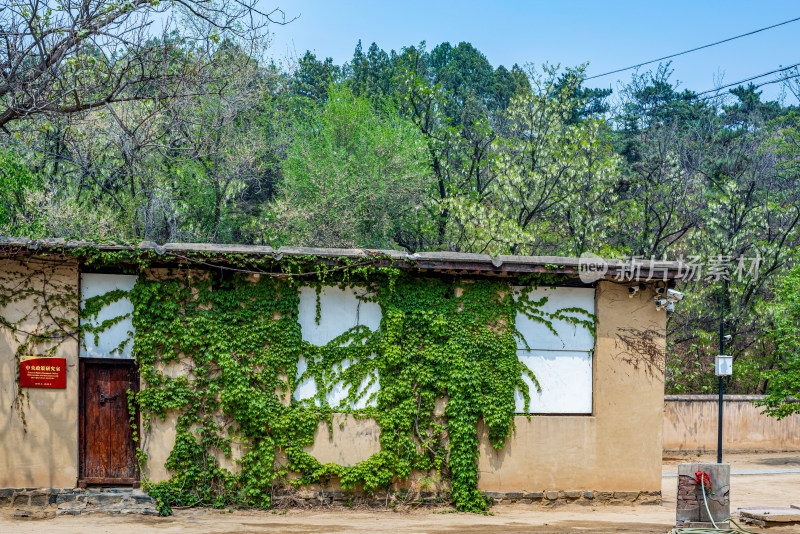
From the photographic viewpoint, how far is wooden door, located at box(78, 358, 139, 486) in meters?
10.5

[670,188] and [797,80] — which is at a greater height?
[797,80]

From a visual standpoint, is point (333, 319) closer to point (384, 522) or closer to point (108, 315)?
point (384, 522)

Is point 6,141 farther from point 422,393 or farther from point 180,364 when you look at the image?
point 422,393

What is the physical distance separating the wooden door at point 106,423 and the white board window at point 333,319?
269 cm

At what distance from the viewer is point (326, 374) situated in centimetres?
1096

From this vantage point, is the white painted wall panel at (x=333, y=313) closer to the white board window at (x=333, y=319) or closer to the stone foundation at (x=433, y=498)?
the white board window at (x=333, y=319)

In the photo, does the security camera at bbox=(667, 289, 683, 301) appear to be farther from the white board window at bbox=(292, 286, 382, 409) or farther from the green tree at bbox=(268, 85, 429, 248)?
the green tree at bbox=(268, 85, 429, 248)

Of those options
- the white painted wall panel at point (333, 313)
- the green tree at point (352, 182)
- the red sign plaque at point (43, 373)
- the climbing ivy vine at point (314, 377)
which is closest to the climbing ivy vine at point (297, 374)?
the climbing ivy vine at point (314, 377)

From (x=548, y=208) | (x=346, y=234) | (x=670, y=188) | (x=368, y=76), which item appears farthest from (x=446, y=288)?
(x=368, y=76)

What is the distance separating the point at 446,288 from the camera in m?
11.3

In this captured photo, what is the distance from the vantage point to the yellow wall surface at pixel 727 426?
819 inches

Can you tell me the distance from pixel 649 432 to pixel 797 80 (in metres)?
23.6

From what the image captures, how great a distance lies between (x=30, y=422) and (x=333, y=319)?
4.88m

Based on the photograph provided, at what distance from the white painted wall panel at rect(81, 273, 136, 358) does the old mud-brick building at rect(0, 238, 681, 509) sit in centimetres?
3
